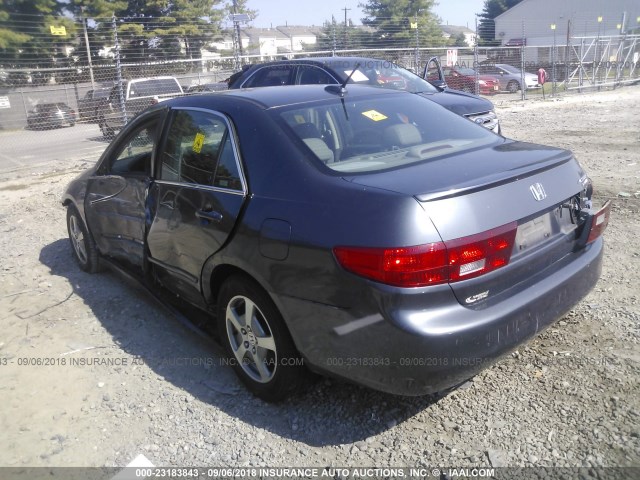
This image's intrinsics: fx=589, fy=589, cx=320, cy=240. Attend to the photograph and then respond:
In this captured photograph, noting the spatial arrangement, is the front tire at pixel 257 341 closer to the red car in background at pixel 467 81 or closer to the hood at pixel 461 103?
the hood at pixel 461 103

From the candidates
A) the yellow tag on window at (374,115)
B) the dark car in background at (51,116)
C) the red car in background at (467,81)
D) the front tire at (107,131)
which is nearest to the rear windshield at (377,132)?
the yellow tag on window at (374,115)

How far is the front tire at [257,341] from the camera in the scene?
3031 millimetres

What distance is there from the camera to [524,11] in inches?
2389

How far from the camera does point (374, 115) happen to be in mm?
3641

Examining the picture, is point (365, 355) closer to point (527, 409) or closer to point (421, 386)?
point (421, 386)

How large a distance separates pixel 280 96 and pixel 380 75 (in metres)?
5.85

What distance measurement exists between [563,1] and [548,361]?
61530 millimetres

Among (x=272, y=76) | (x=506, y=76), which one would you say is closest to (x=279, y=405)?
(x=272, y=76)

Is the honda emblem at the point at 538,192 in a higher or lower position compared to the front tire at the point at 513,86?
higher

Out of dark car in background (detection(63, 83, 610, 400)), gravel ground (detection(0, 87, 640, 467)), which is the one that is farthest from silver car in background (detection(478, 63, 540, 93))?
dark car in background (detection(63, 83, 610, 400))

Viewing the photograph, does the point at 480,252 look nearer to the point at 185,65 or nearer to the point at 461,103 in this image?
the point at 461,103

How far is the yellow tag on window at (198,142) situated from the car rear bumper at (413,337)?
4.30 ft

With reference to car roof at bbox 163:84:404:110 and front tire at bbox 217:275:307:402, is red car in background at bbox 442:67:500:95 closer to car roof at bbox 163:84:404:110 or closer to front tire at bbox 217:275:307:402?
car roof at bbox 163:84:404:110

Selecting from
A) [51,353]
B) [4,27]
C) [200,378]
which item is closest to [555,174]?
[200,378]
